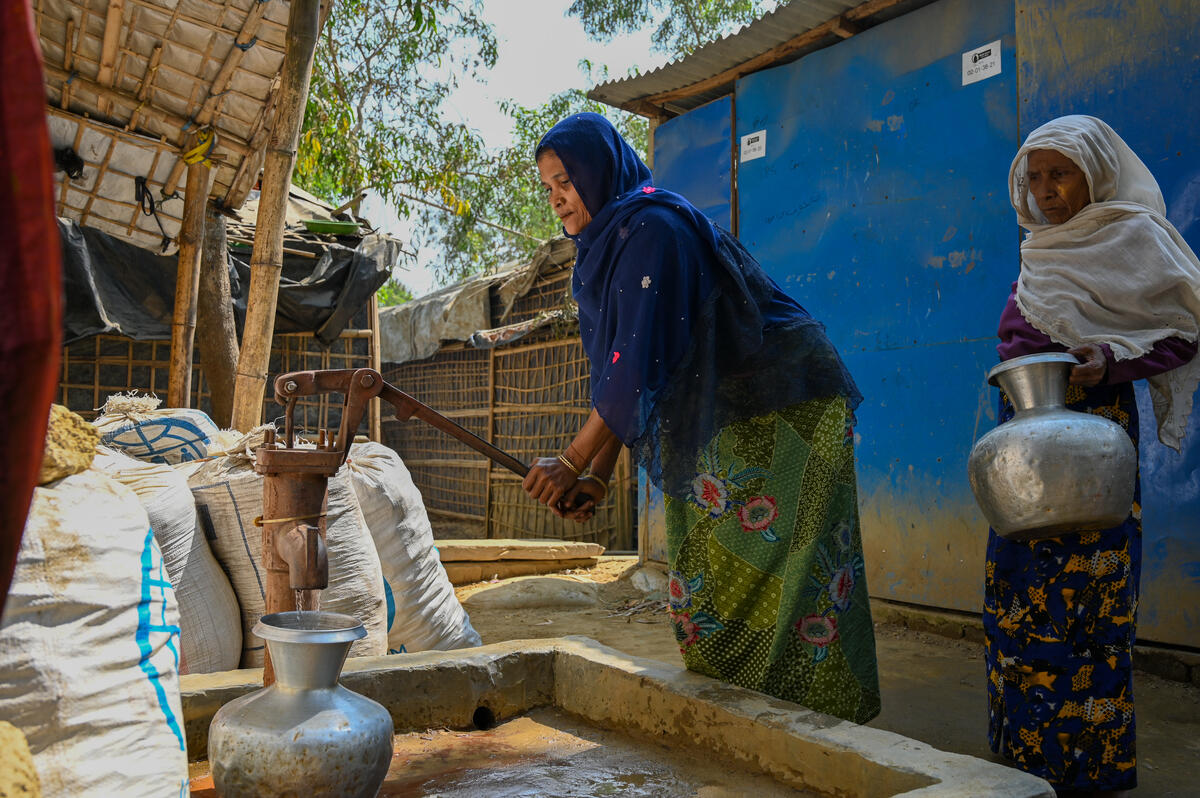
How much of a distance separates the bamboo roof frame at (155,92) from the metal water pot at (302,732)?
339cm

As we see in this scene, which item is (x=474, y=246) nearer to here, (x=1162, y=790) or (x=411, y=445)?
(x=411, y=445)

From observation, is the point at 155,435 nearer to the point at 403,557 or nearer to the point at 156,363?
the point at 403,557

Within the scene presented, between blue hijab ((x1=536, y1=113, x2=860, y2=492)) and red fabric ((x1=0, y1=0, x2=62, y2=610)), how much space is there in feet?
5.55

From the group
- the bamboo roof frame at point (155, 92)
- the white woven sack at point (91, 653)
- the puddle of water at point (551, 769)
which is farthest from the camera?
the bamboo roof frame at point (155, 92)

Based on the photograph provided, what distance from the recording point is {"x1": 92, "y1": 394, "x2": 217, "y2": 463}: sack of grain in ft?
11.9

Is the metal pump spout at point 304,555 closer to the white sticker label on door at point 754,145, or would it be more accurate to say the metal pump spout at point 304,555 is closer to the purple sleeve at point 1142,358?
the purple sleeve at point 1142,358

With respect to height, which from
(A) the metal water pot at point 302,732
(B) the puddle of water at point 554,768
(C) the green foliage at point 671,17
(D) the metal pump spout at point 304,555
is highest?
(C) the green foliage at point 671,17

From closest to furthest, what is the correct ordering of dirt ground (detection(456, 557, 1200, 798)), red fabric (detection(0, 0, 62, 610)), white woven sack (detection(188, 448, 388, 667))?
red fabric (detection(0, 0, 62, 610))
dirt ground (detection(456, 557, 1200, 798))
white woven sack (detection(188, 448, 388, 667))

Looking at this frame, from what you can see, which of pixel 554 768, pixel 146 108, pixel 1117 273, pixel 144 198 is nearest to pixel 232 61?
pixel 146 108

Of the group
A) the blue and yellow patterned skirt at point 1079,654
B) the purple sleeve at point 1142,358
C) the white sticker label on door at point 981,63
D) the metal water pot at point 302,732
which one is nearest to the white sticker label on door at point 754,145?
the white sticker label on door at point 981,63

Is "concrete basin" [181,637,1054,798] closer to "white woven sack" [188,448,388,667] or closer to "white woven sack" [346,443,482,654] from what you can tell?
"white woven sack" [188,448,388,667]

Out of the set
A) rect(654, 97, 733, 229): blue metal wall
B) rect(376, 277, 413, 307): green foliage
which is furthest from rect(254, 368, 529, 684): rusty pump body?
rect(376, 277, 413, 307): green foliage

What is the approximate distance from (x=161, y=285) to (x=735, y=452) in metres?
5.99

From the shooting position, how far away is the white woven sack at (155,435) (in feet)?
11.8
